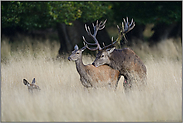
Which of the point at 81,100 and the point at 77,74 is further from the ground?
the point at 77,74

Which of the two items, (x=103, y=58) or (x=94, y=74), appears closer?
(x=94, y=74)

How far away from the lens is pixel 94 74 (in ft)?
18.9

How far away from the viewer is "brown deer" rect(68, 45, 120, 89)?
226 inches

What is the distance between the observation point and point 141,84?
6.18 m

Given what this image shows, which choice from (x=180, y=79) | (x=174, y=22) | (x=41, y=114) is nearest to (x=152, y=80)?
(x=180, y=79)

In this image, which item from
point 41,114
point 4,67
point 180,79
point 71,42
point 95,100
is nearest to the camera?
point 41,114

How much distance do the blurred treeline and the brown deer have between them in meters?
5.33

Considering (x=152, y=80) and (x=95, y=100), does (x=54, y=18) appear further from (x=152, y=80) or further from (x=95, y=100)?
(x=95, y=100)

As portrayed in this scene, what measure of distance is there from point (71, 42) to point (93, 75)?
22.5ft

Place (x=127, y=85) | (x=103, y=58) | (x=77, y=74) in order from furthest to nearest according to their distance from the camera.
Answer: (x=77, y=74)
(x=127, y=85)
(x=103, y=58)

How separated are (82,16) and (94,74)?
20.7 feet

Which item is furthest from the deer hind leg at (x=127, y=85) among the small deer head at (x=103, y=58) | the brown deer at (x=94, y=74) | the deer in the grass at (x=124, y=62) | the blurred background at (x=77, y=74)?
the small deer head at (x=103, y=58)

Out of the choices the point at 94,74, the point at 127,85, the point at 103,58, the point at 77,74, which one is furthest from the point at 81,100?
the point at 77,74

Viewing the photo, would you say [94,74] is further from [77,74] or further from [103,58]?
[77,74]
